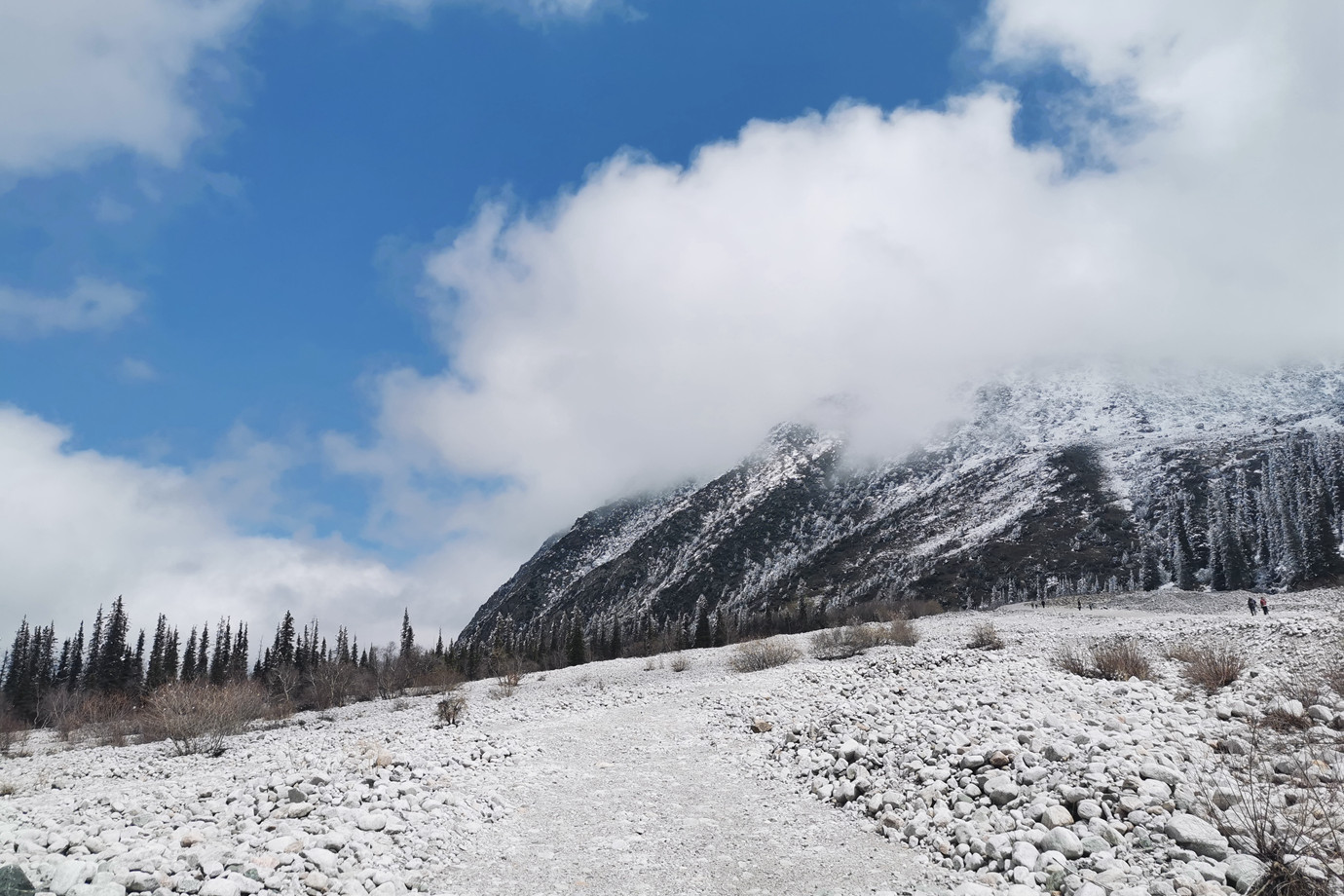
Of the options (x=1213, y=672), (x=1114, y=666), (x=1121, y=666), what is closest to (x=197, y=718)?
(x=1114, y=666)

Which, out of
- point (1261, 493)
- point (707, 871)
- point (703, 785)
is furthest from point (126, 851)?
point (1261, 493)

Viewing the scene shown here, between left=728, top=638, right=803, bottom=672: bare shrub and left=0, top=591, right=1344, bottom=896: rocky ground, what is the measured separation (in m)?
17.0

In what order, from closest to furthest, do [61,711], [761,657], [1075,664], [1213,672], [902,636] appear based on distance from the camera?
[1213,672] < [1075,664] < [761,657] < [902,636] < [61,711]

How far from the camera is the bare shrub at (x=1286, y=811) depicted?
21.7ft

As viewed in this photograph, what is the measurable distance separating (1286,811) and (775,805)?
697 cm

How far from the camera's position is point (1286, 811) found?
798 cm

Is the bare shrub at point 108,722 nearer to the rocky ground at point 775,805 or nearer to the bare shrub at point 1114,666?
the rocky ground at point 775,805

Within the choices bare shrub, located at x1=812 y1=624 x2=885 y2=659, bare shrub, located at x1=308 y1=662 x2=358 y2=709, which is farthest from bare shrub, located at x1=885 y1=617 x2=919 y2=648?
bare shrub, located at x1=308 y1=662 x2=358 y2=709

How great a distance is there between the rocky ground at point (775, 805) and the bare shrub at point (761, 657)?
55.7ft

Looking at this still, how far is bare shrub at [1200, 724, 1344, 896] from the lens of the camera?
6.62 m

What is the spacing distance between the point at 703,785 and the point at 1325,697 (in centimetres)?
1101

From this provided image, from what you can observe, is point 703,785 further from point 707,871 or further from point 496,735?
point 496,735

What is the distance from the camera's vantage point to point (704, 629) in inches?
3787

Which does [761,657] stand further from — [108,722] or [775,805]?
[108,722]
